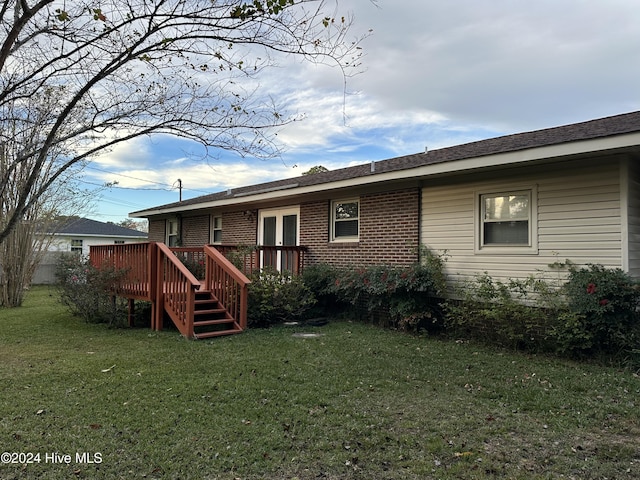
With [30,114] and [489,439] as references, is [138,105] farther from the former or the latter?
[489,439]

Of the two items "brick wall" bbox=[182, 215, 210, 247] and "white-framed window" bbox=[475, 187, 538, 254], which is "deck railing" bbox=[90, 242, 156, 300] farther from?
"white-framed window" bbox=[475, 187, 538, 254]

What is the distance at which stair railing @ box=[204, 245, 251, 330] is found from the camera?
25.4 ft

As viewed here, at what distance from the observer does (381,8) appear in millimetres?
3641

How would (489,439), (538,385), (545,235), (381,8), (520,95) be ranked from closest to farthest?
(489,439) < (381,8) < (538,385) < (545,235) < (520,95)

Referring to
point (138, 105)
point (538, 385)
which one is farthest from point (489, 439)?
point (138, 105)

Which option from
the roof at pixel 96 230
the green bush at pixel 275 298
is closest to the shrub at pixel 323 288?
the green bush at pixel 275 298

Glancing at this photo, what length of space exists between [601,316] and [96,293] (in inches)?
349

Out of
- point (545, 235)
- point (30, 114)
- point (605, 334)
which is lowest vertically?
point (605, 334)

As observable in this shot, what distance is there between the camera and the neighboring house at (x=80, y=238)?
22.5m

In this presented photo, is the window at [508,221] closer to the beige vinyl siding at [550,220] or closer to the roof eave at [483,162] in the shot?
the beige vinyl siding at [550,220]

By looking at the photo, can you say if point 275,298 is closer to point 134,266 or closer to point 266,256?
point 266,256

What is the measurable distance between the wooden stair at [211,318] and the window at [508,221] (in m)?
4.66

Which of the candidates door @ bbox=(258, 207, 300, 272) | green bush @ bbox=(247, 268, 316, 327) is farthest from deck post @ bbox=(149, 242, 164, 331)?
door @ bbox=(258, 207, 300, 272)

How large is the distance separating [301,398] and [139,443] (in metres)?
1.54
